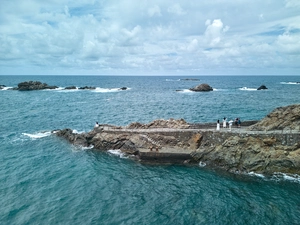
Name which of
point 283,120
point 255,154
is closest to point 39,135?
point 255,154

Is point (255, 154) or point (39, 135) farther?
point (39, 135)

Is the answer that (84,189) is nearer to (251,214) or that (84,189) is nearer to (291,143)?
(251,214)

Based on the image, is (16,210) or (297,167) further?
(297,167)

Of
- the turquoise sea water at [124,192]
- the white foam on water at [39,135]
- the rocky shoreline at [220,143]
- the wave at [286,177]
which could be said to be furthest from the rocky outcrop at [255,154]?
the white foam on water at [39,135]

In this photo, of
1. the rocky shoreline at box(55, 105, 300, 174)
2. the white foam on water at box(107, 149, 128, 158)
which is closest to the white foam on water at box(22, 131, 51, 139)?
the rocky shoreline at box(55, 105, 300, 174)

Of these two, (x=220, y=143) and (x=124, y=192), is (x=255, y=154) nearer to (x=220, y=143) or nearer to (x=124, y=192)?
(x=220, y=143)

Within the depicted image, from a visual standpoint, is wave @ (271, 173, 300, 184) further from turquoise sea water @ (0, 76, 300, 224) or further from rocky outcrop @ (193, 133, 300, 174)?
rocky outcrop @ (193, 133, 300, 174)

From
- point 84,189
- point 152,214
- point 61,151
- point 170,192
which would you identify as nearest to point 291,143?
point 170,192
